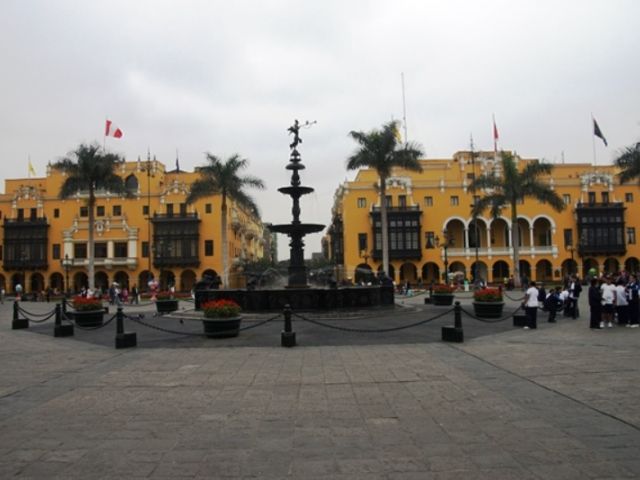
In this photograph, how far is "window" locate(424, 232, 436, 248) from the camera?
5869 cm

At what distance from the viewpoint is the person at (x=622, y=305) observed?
15764 millimetres

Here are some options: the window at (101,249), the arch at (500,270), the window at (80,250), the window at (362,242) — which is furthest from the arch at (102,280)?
the arch at (500,270)

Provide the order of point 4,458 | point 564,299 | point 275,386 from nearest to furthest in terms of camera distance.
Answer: point 4,458, point 275,386, point 564,299

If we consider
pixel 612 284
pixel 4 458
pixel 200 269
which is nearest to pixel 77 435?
pixel 4 458

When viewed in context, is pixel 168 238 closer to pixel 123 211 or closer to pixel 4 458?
pixel 123 211

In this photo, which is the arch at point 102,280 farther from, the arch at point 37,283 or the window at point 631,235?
the window at point 631,235

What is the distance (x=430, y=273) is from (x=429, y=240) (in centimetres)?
453

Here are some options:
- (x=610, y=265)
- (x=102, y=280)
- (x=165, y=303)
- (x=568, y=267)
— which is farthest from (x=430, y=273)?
(x=165, y=303)

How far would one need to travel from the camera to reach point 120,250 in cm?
6022

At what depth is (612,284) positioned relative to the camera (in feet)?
53.2

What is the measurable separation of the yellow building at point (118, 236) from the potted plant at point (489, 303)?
43.4m

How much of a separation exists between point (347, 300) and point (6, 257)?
2273 inches

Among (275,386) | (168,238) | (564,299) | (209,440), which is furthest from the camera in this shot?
(168,238)

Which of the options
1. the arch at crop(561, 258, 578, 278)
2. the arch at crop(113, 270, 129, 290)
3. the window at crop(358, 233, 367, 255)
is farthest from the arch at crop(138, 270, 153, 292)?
the arch at crop(561, 258, 578, 278)
